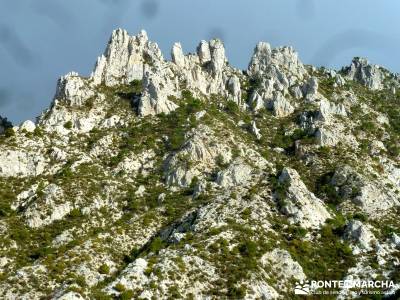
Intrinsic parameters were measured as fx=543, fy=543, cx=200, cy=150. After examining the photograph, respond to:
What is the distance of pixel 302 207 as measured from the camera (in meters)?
109

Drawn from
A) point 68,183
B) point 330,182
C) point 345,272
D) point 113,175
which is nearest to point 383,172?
point 330,182

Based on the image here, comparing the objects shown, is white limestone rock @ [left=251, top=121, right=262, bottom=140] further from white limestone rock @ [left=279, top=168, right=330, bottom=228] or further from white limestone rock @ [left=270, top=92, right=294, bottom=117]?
white limestone rock @ [left=279, top=168, right=330, bottom=228]

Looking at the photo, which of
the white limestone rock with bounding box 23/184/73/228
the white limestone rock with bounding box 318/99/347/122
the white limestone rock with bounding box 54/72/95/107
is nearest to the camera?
the white limestone rock with bounding box 23/184/73/228

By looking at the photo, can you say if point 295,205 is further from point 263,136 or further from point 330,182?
point 263,136

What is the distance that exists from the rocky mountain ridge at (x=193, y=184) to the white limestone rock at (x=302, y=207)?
0.31 m

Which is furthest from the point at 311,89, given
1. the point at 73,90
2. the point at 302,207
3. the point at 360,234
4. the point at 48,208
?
the point at 48,208

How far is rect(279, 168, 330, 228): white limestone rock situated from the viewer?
108 metres

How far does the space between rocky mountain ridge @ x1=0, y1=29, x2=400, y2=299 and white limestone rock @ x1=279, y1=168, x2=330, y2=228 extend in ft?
1.02

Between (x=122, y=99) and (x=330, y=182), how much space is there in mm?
62701

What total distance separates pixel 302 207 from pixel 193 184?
1007 inches

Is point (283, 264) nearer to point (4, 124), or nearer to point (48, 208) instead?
point (48, 208)

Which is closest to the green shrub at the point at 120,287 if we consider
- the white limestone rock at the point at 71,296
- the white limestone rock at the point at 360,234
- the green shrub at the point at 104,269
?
the white limestone rock at the point at 71,296

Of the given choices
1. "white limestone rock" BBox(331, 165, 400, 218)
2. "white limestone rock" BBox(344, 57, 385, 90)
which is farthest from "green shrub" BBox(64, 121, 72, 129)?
"white limestone rock" BBox(344, 57, 385, 90)

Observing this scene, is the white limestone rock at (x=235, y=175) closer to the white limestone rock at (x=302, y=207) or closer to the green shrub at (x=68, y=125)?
the white limestone rock at (x=302, y=207)
